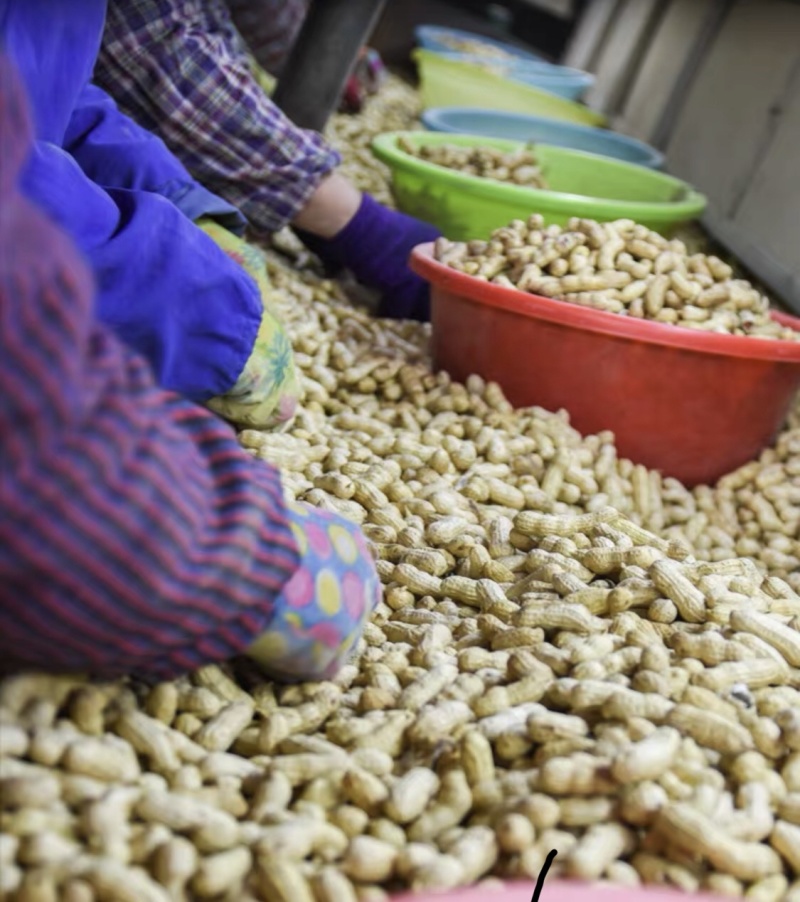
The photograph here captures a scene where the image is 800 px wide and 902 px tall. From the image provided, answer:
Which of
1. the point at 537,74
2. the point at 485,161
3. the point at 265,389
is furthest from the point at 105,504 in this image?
the point at 537,74

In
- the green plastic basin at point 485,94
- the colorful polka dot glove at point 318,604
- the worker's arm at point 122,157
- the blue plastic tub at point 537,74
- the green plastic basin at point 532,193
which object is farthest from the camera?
the blue plastic tub at point 537,74

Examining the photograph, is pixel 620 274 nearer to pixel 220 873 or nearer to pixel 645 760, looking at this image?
pixel 645 760

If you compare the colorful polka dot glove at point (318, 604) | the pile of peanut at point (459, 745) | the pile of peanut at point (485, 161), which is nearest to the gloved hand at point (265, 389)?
the pile of peanut at point (459, 745)

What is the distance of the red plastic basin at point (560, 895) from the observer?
659mm

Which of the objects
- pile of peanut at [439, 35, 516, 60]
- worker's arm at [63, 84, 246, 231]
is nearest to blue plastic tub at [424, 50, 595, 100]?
pile of peanut at [439, 35, 516, 60]

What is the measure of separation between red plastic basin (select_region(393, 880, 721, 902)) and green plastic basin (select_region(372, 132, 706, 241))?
4.85 ft

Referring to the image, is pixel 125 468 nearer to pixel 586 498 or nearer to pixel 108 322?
pixel 108 322

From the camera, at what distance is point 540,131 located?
309 centimetres

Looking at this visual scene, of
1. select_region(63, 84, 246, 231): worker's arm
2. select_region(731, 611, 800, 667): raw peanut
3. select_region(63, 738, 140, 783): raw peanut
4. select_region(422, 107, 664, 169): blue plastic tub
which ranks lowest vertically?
select_region(63, 738, 140, 783): raw peanut

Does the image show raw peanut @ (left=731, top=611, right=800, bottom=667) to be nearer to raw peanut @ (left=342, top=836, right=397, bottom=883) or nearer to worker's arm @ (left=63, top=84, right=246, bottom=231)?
raw peanut @ (left=342, top=836, right=397, bottom=883)

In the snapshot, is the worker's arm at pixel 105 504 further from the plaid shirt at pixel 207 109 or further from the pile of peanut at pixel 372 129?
the pile of peanut at pixel 372 129

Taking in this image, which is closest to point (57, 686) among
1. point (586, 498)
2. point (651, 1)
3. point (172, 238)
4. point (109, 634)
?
point (109, 634)

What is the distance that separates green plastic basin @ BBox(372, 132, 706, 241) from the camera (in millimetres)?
2004

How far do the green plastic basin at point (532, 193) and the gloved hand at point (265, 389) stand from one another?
0.70m
